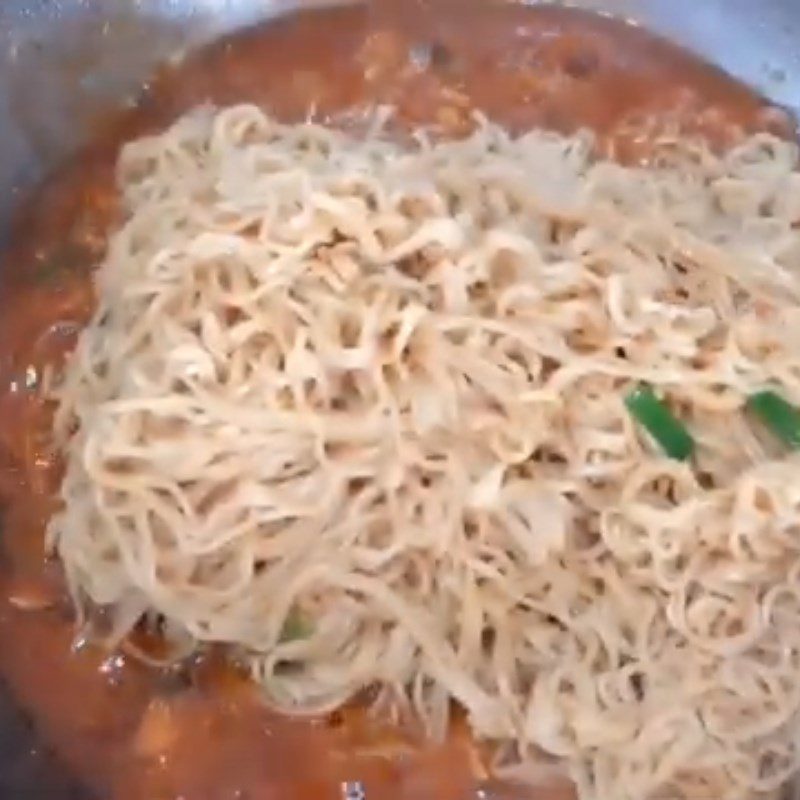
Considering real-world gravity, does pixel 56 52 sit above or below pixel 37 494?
above

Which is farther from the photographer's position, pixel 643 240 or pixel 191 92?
pixel 191 92

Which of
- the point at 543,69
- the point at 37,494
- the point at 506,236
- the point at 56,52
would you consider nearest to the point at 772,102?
the point at 543,69

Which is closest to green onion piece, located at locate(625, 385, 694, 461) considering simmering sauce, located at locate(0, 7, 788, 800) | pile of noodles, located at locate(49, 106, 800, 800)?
pile of noodles, located at locate(49, 106, 800, 800)

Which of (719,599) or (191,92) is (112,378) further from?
(719,599)

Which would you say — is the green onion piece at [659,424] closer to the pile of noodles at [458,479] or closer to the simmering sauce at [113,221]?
the pile of noodles at [458,479]

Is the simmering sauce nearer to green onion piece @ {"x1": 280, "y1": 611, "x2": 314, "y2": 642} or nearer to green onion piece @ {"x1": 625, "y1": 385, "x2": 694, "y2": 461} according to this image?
green onion piece @ {"x1": 280, "y1": 611, "x2": 314, "y2": 642}

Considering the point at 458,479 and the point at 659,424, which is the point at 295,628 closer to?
the point at 458,479
